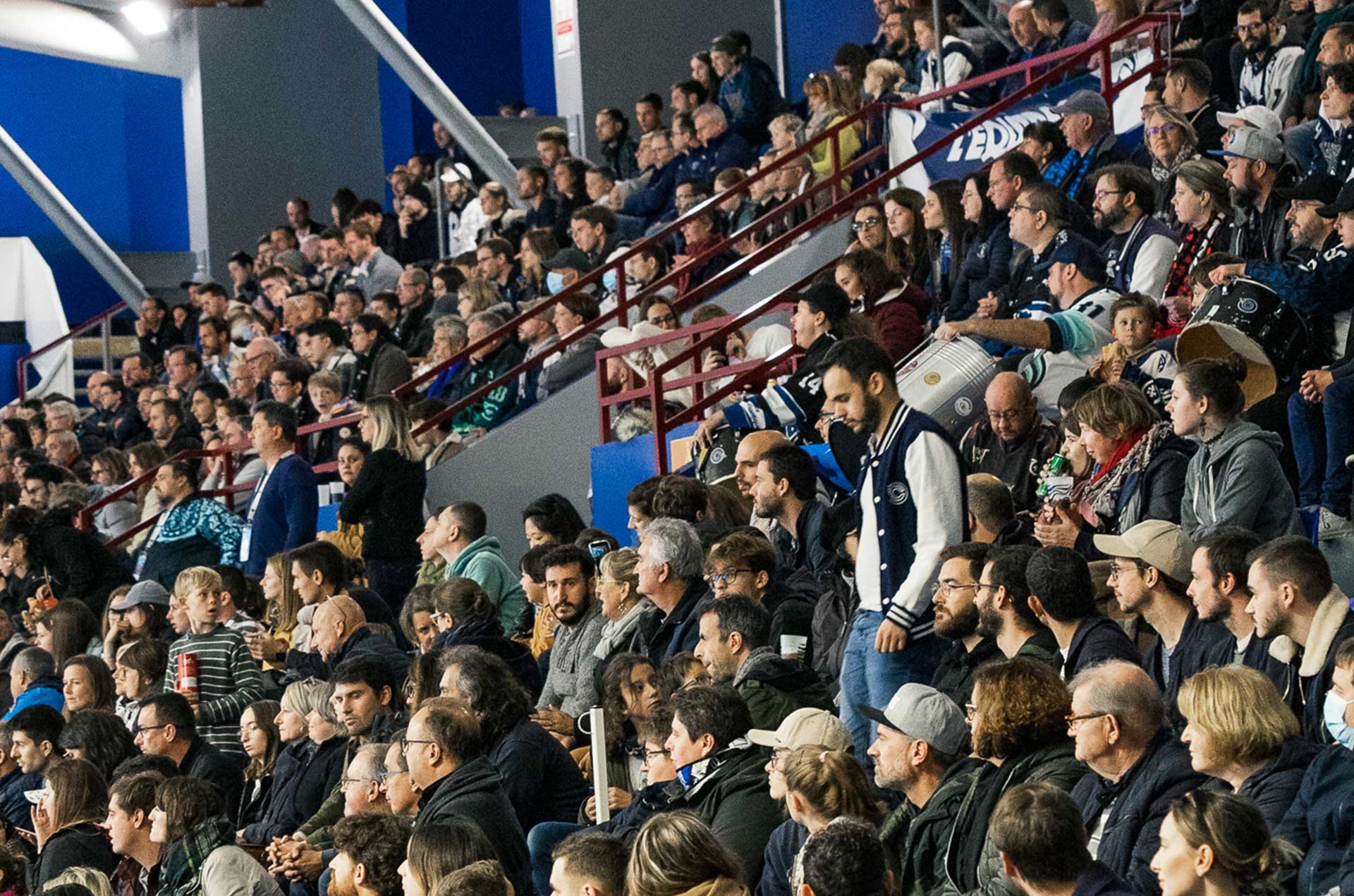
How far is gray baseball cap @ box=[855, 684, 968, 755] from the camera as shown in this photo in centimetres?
546

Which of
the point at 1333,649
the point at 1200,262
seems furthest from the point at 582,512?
the point at 1333,649

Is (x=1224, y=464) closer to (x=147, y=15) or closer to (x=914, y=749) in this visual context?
(x=914, y=749)

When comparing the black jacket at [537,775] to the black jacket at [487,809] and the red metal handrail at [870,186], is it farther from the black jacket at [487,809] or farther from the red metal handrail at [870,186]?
the red metal handrail at [870,186]

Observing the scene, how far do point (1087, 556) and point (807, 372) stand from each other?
2.13 meters

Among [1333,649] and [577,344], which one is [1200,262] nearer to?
[1333,649]

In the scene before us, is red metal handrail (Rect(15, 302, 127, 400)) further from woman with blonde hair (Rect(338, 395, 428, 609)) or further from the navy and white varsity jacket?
the navy and white varsity jacket

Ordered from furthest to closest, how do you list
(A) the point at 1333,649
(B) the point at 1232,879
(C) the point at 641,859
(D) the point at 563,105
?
(D) the point at 563,105
(A) the point at 1333,649
(C) the point at 641,859
(B) the point at 1232,879

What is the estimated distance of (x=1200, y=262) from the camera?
8016mm

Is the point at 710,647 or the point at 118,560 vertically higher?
the point at 710,647

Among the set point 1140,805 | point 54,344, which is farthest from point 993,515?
point 54,344

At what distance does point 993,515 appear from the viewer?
694cm

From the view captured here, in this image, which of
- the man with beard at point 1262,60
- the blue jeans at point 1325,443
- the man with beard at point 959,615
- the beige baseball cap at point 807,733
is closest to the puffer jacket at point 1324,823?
the beige baseball cap at point 807,733

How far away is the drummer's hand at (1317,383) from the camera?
23.6 ft

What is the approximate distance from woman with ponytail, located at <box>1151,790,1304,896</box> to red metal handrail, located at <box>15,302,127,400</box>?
16.6 meters
